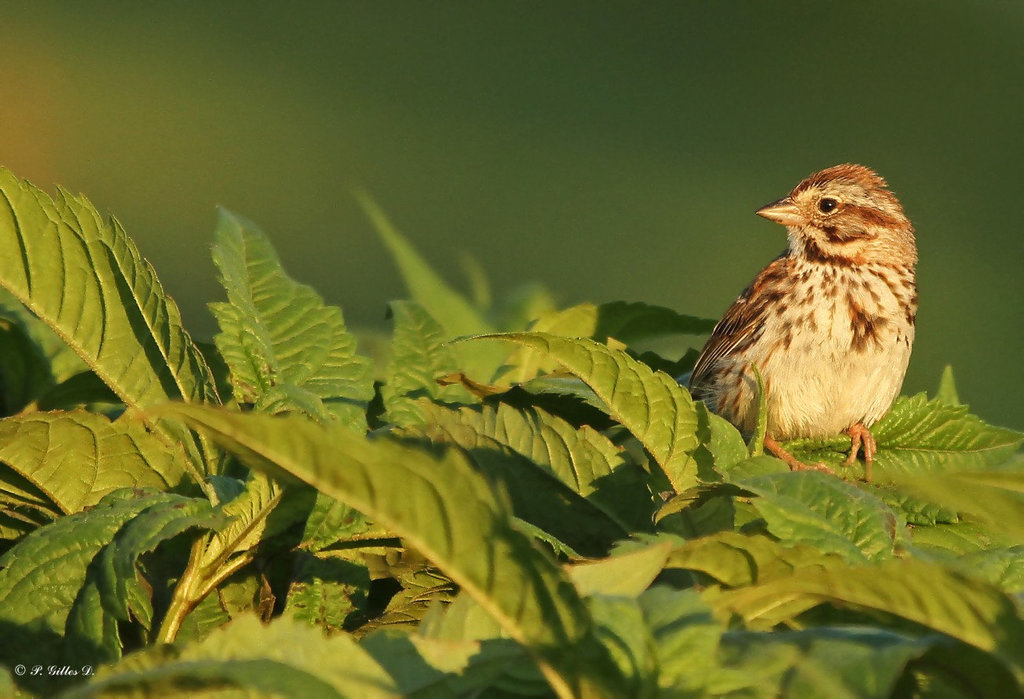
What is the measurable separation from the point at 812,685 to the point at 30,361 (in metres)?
1.71

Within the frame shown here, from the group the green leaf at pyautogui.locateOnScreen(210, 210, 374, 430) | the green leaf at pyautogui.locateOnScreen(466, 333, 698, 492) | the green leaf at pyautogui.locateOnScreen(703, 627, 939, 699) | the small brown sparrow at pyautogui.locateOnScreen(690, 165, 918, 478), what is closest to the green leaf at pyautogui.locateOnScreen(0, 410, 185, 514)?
the green leaf at pyautogui.locateOnScreen(210, 210, 374, 430)

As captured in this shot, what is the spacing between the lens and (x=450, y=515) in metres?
1.22

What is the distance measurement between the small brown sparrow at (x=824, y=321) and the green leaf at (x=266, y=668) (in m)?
2.95

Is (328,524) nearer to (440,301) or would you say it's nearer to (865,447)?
(865,447)

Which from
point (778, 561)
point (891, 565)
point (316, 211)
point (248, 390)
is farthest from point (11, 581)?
point (316, 211)

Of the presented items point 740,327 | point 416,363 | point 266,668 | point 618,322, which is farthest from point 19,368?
point 740,327

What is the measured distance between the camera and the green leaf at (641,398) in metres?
1.86

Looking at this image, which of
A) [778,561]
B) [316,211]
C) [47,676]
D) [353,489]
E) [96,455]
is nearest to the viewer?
[353,489]

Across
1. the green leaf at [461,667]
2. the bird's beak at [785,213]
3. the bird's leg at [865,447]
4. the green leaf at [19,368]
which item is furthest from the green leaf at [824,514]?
the bird's beak at [785,213]

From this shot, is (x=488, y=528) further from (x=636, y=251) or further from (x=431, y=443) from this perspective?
(x=636, y=251)

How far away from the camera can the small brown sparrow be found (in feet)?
14.6

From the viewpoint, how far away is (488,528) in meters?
1.22

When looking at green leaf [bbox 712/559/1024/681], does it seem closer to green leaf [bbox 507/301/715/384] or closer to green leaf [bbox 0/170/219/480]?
green leaf [bbox 0/170/219/480]

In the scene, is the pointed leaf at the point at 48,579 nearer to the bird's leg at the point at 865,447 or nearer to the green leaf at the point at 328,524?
the green leaf at the point at 328,524
